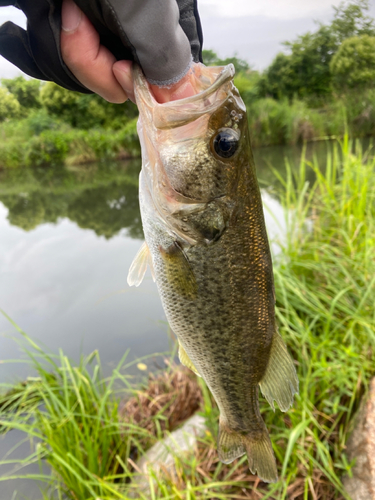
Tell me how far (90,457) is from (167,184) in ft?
6.74

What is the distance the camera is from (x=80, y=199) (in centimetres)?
1246

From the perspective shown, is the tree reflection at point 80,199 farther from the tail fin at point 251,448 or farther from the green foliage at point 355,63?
the green foliage at point 355,63

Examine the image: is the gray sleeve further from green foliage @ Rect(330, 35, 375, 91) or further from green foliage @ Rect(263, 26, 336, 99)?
green foliage @ Rect(263, 26, 336, 99)

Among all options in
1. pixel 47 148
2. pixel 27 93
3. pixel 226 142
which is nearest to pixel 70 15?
pixel 226 142

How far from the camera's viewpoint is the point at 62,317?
5.33 m

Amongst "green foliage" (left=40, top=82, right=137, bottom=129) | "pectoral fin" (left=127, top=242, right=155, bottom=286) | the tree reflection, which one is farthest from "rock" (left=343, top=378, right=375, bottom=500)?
"green foliage" (left=40, top=82, right=137, bottom=129)

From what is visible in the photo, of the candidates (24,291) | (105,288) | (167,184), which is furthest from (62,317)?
(167,184)

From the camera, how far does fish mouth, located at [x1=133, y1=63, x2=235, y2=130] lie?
1.00 m

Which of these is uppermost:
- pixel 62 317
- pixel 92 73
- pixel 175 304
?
pixel 92 73

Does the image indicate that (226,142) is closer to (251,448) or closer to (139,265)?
(139,265)

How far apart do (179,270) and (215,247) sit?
0.16 m

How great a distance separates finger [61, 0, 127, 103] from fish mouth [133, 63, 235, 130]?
10 centimetres

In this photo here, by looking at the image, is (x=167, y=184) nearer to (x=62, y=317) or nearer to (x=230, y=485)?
(x=230, y=485)

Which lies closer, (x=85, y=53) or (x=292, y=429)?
(x=85, y=53)
